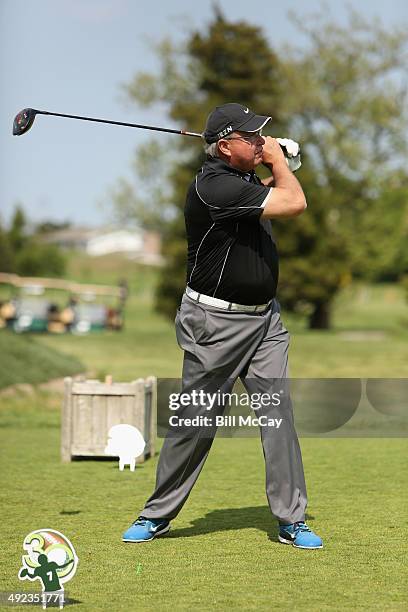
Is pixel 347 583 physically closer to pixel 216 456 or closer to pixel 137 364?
pixel 216 456

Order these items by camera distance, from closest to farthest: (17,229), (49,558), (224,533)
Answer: (49,558) < (224,533) < (17,229)

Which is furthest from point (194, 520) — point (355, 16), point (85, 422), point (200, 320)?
point (355, 16)

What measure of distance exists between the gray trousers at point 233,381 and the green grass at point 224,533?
26cm

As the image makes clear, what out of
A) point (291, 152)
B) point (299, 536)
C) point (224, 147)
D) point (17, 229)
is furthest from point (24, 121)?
point (17, 229)

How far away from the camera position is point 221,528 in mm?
6113

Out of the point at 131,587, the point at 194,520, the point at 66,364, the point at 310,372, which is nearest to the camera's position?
the point at 131,587

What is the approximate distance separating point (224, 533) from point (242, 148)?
6.77ft

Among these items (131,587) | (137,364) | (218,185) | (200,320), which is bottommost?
(131,587)

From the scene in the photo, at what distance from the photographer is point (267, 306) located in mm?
5715

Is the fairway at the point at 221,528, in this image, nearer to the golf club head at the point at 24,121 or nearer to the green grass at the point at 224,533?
the green grass at the point at 224,533

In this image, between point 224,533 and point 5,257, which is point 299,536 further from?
point 5,257

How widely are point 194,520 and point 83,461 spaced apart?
2.70 meters

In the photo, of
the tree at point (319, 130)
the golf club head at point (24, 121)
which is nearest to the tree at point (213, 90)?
the tree at point (319, 130)

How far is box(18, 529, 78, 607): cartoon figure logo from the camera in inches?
168
